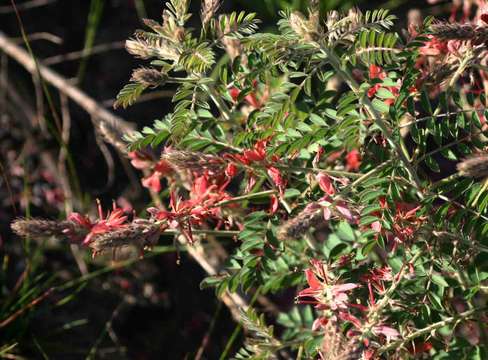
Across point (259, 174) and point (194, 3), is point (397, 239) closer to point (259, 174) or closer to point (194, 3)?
point (259, 174)

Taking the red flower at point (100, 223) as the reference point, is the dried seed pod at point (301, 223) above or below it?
below

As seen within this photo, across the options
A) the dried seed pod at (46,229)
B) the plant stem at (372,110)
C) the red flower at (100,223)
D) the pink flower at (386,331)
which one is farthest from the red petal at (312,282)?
the dried seed pod at (46,229)

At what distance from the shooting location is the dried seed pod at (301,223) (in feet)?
3.86

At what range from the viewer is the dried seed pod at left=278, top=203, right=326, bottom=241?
1177mm

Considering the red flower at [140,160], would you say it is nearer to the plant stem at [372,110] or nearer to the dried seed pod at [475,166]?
the plant stem at [372,110]

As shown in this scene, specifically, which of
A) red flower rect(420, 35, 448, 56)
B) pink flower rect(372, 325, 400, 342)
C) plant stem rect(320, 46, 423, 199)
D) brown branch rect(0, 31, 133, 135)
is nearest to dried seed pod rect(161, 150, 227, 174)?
plant stem rect(320, 46, 423, 199)

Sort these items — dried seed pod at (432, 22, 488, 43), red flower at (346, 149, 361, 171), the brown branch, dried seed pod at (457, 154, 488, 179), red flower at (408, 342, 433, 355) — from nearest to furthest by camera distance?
dried seed pod at (457, 154, 488, 179)
dried seed pod at (432, 22, 488, 43)
red flower at (408, 342, 433, 355)
red flower at (346, 149, 361, 171)
the brown branch

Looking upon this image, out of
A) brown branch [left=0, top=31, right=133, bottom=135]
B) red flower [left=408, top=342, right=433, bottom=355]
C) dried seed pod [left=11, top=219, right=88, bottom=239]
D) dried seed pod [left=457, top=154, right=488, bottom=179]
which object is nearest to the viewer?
dried seed pod [left=457, top=154, right=488, bottom=179]

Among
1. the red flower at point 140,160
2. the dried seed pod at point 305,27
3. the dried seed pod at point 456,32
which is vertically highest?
the dried seed pod at point 305,27

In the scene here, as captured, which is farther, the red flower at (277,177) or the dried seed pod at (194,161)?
the red flower at (277,177)

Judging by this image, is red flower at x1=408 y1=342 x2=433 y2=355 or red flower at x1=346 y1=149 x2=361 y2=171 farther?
red flower at x1=346 y1=149 x2=361 y2=171

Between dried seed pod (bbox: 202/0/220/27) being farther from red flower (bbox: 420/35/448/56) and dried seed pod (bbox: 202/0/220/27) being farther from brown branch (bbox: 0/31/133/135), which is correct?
brown branch (bbox: 0/31/133/135)

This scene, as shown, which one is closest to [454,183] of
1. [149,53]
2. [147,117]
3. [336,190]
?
[336,190]

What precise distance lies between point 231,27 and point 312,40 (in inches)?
10.5
